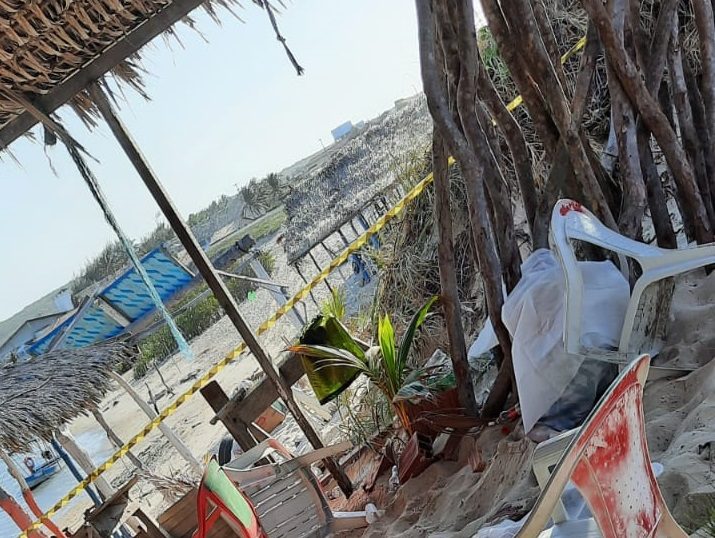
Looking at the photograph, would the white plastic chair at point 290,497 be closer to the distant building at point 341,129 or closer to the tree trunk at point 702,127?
the tree trunk at point 702,127

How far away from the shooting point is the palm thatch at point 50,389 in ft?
14.1

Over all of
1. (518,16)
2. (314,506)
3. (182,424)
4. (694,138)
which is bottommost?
(182,424)

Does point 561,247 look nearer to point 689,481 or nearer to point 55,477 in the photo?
point 689,481

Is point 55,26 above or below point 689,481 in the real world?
above

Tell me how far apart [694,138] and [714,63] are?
0.31 m

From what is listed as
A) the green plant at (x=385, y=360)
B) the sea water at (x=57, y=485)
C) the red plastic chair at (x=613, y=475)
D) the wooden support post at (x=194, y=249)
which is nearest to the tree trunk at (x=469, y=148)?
the green plant at (x=385, y=360)

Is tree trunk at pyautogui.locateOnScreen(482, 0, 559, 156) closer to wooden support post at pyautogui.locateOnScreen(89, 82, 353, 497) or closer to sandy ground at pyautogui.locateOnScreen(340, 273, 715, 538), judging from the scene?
sandy ground at pyautogui.locateOnScreen(340, 273, 715, 538)

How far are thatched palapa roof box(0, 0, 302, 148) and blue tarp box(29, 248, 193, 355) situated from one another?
3.30 meters

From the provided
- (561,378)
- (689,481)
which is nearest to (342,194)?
(561,378)

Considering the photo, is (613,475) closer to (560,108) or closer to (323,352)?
(560,108)

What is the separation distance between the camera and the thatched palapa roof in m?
2.13

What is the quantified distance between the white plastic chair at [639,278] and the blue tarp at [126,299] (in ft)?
15.3

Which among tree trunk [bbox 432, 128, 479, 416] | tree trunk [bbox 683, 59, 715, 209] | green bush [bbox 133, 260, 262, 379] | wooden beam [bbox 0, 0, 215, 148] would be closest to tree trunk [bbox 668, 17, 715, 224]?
tree trunk [bbox 683, 59, 715, 209]

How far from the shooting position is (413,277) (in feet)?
15.4
